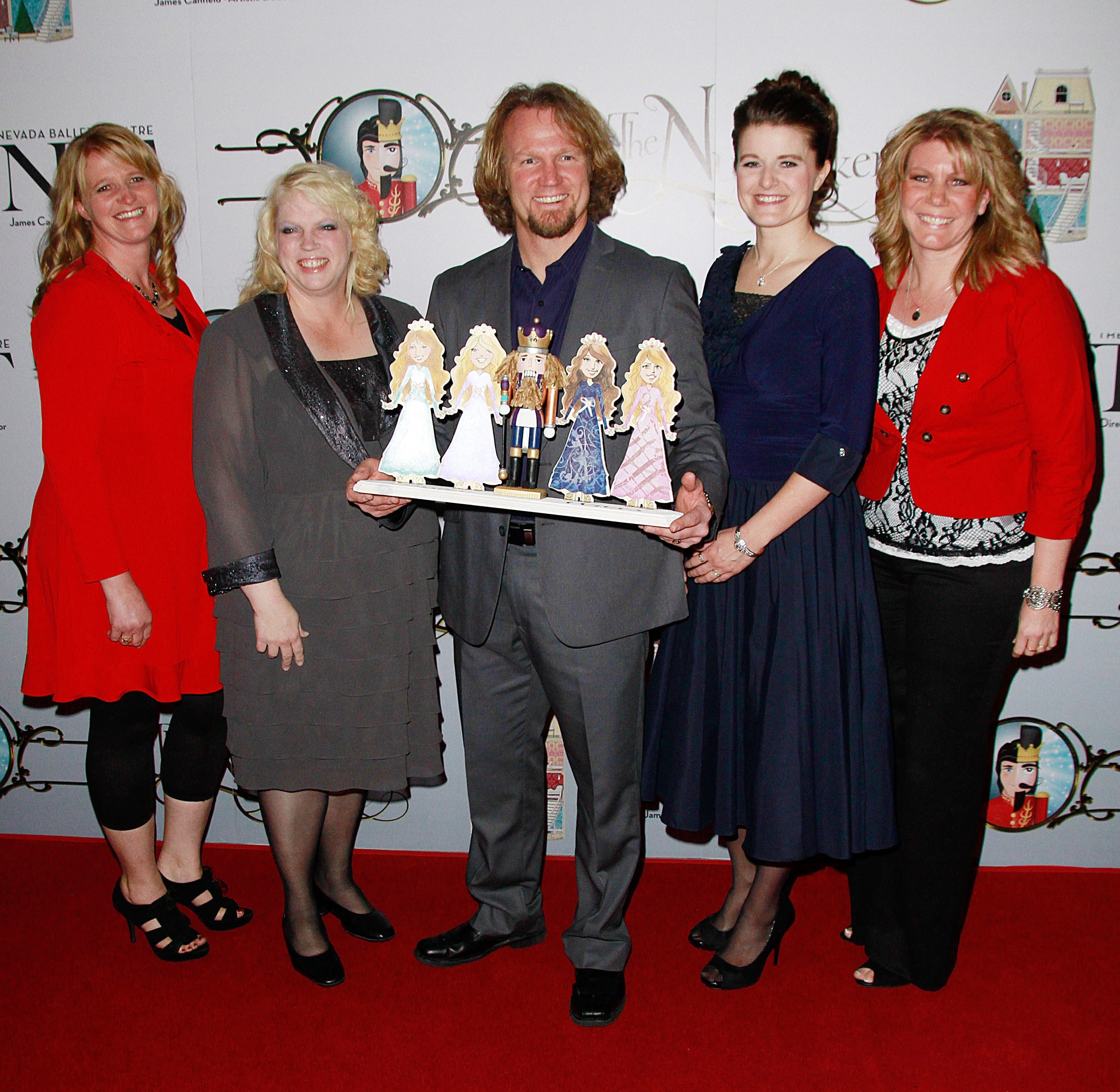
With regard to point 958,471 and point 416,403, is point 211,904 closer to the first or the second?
point 416,403

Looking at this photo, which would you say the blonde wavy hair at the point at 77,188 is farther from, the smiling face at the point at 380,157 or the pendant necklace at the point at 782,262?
the pendant necklace at the point at 782,262

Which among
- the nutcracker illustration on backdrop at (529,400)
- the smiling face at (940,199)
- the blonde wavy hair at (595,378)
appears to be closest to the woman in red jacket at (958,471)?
the smiling face at (940,199)

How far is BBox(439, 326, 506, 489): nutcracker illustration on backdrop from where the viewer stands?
178cm

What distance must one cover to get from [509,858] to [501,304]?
131 cm

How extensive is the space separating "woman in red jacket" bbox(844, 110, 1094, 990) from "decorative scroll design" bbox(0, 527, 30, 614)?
8.21 ft

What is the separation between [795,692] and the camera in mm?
1924

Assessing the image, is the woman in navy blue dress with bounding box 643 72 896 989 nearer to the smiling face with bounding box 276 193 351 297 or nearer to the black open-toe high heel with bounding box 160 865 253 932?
the smiling face with bounding box 276 193 351 297

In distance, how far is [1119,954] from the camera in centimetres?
230

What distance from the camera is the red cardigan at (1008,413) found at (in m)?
1.85

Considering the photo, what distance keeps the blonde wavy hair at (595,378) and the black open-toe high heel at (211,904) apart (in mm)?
→ 1667

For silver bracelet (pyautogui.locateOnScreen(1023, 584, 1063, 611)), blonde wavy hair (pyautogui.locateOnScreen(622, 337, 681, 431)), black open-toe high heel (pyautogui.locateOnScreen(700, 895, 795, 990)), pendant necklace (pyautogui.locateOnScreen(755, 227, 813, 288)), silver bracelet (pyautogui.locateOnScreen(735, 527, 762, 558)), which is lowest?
black open-toe high heel (pyautogui.locateOnScreen(700, 895, 795, 990))

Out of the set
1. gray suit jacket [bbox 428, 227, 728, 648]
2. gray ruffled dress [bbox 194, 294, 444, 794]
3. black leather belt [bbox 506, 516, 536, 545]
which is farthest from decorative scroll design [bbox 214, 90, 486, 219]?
black leather belt [bbox 506, 516, 536, 545]

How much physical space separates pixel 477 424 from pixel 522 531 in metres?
0.26

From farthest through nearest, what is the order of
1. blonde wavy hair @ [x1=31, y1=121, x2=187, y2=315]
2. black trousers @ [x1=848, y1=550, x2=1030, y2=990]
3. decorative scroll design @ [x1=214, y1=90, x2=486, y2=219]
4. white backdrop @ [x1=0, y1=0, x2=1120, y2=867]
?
1. decorative scroll design @ [x1=214, y1=90, x2=486, y2=219]
2. white backdrop @ [x1=0, y1=0, x2=1120, y2=867]
3. blonde wavy hair @ [x1=31, y1=121, x2=187, y2=315]
4. black trousers @ [x1=848, y1=550, x2=1030, y2=990]
